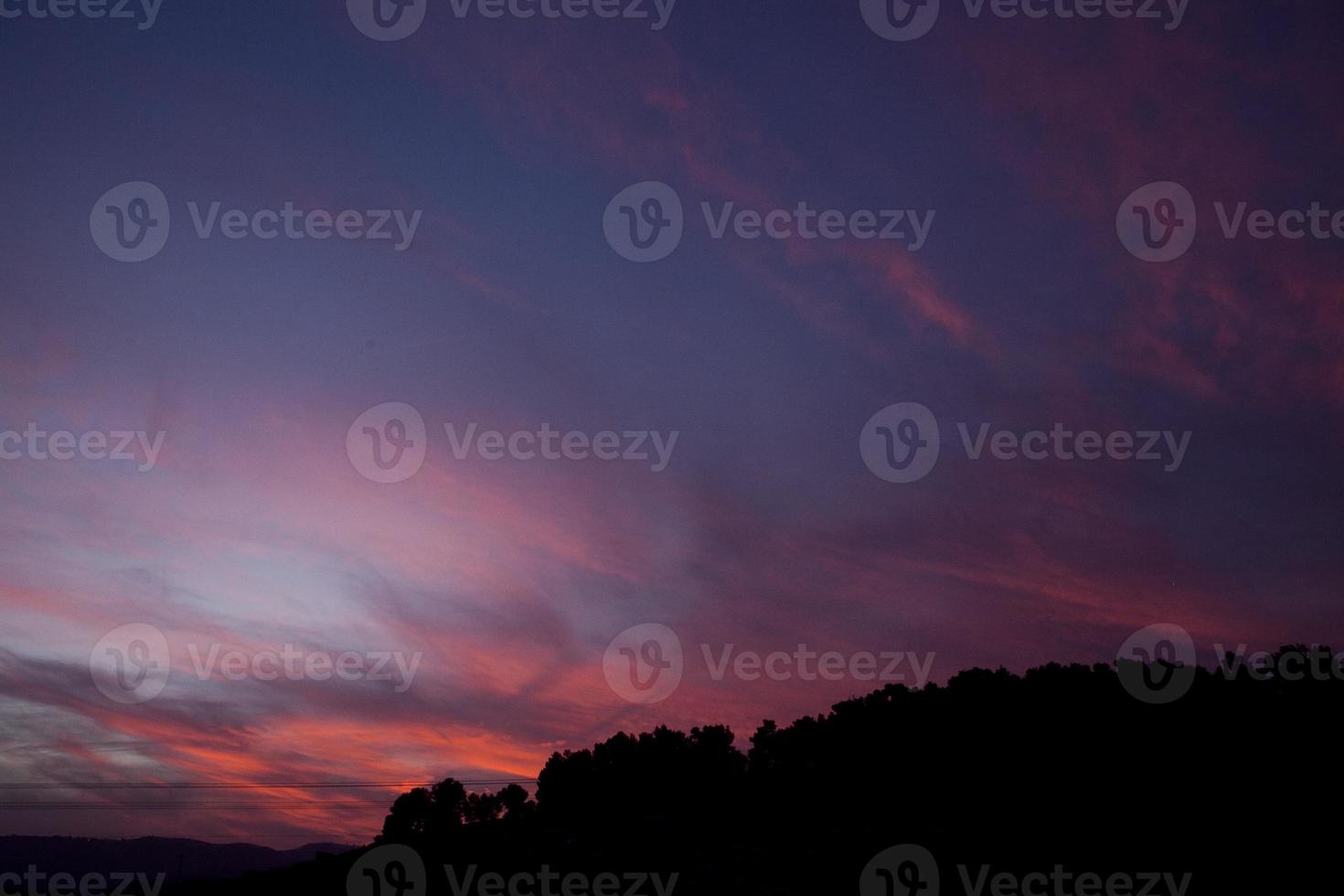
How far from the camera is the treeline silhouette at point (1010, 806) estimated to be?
28.8m

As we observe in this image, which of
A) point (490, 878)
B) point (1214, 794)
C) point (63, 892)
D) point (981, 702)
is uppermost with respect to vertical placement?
point (981, 702)

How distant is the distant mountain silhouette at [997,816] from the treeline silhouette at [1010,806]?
0.37ft

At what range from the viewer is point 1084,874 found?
27844 mm

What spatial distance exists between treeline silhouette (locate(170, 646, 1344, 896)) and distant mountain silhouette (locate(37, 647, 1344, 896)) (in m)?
0.11

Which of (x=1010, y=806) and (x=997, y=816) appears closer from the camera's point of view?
(x=997, y=816)

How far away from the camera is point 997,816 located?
3594 centimetres

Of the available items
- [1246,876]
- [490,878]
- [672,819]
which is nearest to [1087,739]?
[1246,876]

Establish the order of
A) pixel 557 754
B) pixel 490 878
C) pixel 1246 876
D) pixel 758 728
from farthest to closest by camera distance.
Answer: pixel 557 754 < pixel 758 728 < pixel 490 878 < pixel 1246 876

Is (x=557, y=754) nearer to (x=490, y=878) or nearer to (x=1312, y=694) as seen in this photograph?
(x=490, y=878)

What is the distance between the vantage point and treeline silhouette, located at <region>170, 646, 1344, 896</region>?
28.8 m

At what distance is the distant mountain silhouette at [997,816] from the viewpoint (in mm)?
28266

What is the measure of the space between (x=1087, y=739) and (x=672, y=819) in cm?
2047

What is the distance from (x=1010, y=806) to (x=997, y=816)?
1812 mm

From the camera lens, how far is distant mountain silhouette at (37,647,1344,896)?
1113 inches
